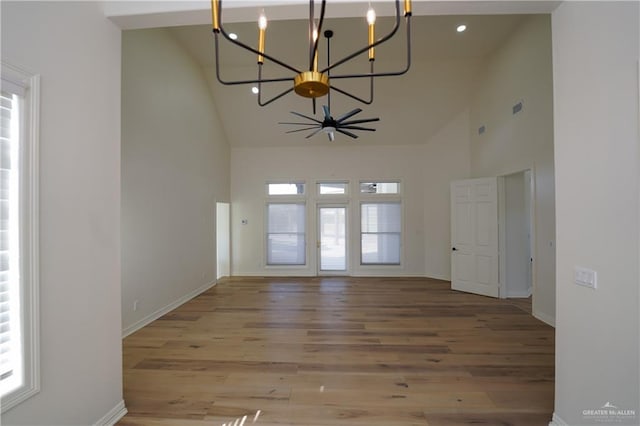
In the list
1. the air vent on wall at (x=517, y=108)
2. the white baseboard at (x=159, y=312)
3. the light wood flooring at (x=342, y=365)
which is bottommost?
the light wood flooring at (x=342, y=365)

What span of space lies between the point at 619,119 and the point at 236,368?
345 centimetres

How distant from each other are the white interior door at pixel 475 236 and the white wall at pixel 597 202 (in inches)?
135

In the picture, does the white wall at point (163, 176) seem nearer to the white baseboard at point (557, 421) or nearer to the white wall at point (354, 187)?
the white wall at point (354, 187)

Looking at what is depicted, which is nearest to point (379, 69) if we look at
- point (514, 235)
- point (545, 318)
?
point (514, 235)

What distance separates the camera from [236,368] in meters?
2.63

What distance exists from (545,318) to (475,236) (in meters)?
1.78

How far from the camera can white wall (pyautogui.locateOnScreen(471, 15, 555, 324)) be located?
3.72 meters

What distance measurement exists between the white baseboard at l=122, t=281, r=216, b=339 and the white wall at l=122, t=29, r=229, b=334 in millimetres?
19

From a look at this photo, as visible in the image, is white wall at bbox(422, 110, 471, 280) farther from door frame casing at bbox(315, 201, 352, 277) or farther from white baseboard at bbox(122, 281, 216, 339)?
white baseboard at bbox(122, 281, 216, 339)

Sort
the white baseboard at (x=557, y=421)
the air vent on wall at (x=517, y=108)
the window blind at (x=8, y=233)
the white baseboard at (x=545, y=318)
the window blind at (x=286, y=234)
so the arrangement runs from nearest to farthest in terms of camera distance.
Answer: the window blind at (x=8, y=233), the white baseboard at (x=557, y=421), the white baseboard at (x=545, y=318), the air vent on wall at (x=517, y=108), the window blind at (x=286, y=234)

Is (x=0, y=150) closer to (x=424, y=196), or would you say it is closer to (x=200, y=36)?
(x=200, y=36)

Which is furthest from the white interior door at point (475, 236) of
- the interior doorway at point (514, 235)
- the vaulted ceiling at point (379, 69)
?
the vaulted ceiling at point (379, 69)

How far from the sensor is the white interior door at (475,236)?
4.90 meters

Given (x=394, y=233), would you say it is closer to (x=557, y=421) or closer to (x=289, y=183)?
(x=289, y=183)
